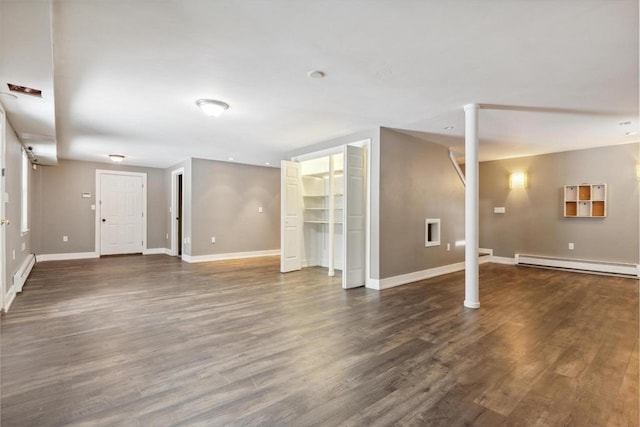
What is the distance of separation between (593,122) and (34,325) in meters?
7.41

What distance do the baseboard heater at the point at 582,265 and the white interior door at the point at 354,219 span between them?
14.5ft

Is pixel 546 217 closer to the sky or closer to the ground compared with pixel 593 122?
closer to the ground

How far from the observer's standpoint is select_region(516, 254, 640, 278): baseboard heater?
18.9ft

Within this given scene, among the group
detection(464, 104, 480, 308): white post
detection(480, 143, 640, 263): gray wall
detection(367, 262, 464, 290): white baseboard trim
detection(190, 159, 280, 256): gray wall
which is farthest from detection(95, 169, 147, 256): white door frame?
detection(480, 143, 640, 263): gray wall

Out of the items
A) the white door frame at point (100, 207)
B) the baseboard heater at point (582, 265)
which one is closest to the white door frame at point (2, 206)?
the white door frame at point (100, 207)

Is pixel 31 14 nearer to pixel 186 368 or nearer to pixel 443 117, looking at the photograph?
pixel 186 368

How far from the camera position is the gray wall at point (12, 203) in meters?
3.85

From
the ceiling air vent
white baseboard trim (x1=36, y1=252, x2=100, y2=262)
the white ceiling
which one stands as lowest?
white baseboard trim (x1=36, y1=252, x2=100, y2=262)

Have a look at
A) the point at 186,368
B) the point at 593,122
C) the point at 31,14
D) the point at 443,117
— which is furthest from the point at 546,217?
the point at 31,14

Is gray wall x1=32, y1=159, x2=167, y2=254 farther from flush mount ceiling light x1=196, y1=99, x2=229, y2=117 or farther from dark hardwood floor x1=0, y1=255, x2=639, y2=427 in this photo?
flush mount ceiling light x1=196, y1=99, x2=229, y2=117

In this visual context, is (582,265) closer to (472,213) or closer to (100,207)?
(472,213)

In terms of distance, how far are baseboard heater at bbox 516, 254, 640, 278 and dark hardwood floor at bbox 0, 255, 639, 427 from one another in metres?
1.54

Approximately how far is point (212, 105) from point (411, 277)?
4018 mm

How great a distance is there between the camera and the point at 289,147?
6262 millimetres
